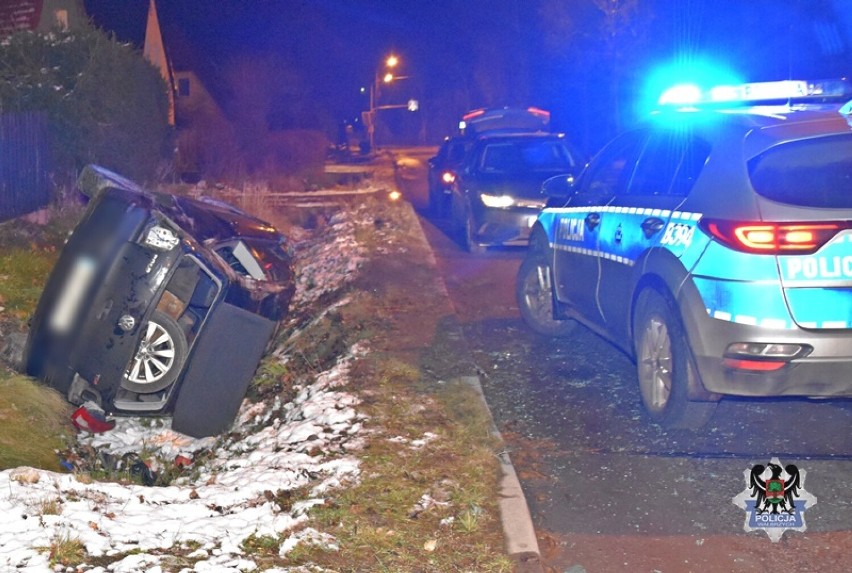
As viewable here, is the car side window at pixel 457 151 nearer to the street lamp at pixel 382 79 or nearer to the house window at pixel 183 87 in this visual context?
the house window at pixel 183 87

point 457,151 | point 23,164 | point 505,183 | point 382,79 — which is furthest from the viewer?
point 382,79

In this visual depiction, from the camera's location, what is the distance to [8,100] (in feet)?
45.6

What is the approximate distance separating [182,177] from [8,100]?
8501 mm

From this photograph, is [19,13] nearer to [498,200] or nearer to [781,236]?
[498,200]

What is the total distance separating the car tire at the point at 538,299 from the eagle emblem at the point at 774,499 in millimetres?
3036

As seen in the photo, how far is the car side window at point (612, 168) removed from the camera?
645 centimetres

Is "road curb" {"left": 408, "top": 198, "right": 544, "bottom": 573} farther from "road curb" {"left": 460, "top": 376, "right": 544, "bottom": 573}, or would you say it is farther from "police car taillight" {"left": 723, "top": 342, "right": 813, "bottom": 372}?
"police car taillight" {"left": 723, "top": 342, "right": 813, "bottom": 372}

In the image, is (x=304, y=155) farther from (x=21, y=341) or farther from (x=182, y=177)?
(x=21, y=341)

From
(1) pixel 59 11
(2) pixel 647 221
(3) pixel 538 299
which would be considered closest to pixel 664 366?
(2) pixel 647 221

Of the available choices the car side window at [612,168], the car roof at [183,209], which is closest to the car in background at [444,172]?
the car roof at [183,209]

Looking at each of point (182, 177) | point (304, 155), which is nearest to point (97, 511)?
point (182, 177)

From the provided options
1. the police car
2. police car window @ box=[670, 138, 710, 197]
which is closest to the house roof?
the police car

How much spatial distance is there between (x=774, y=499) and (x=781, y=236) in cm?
131

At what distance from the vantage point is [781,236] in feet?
15.5
